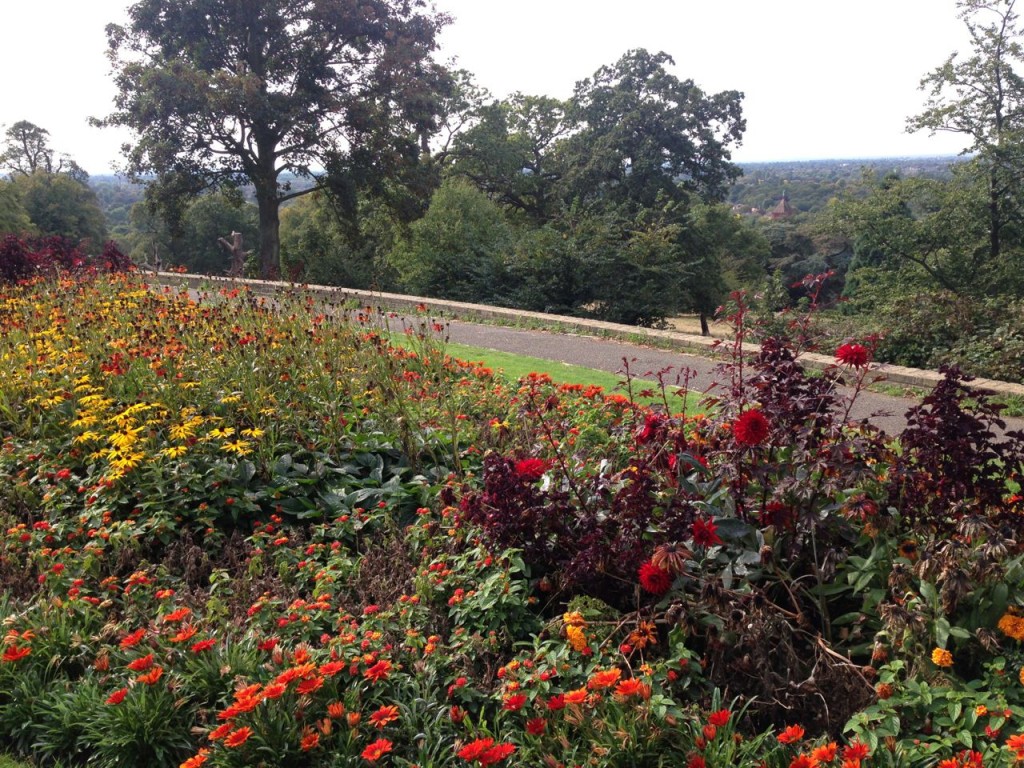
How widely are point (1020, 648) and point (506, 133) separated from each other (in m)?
25.7

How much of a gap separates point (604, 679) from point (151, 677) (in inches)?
45.9

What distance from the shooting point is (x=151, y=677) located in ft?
6.88

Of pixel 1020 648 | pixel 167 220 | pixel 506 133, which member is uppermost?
pixel 506 133

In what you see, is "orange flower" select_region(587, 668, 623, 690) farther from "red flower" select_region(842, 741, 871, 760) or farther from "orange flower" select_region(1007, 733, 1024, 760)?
"orange flower" select_region(1007, 733, 1024, 760)

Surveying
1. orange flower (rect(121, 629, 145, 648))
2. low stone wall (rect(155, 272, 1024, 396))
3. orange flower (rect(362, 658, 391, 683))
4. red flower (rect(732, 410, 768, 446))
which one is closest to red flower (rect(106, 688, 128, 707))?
orange flower (rect(121, 629, 145, 648))

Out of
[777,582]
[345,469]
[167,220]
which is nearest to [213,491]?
[345,469]

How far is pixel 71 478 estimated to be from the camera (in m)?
3.60

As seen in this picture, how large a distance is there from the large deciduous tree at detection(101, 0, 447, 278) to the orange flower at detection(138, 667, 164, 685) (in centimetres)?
1613

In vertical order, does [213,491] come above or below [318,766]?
above

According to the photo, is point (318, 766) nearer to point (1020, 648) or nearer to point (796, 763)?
point (796, 763)

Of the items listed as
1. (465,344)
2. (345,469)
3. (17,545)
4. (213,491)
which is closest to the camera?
(17,545)

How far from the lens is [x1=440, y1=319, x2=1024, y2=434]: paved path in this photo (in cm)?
605

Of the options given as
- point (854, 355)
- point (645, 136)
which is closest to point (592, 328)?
point (854, 355)

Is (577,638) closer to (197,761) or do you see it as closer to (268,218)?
(197,761)
